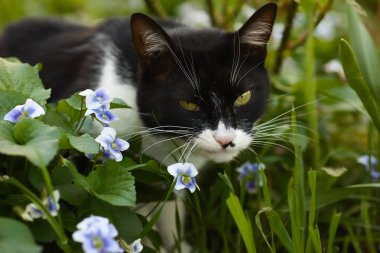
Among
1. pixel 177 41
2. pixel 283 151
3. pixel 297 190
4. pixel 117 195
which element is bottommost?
pixel 283 151

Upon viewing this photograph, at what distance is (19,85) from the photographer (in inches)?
51.6

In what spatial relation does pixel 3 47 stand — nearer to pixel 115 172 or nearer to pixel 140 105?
pixel 140 105

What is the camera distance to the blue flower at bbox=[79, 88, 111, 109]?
1.20 metres

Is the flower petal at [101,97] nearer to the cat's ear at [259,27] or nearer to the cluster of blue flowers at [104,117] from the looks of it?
the cluster of blue flowers at [104,117]

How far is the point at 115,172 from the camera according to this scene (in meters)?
1.19

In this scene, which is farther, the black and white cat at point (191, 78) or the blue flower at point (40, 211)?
the black and white cat at point (191, 78)

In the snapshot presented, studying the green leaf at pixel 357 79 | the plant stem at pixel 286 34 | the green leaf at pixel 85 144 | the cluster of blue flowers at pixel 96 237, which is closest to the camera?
the cluster of blue flowers at pixel 96 237

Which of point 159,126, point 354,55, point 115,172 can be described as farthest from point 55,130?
point 354,55

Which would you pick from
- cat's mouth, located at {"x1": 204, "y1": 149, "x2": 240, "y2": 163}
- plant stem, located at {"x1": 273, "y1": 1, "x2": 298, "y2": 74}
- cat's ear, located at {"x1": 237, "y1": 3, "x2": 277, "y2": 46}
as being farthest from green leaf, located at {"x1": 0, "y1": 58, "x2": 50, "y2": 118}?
plant stem, located at {"x1": 273, "y1": 1, "x2": 298, "y2": 74}

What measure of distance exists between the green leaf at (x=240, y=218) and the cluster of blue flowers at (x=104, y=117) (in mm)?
254

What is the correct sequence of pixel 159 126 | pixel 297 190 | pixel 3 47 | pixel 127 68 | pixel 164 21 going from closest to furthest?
pixel 297 190 < pixel 159 126 < pixel 127 68 < pixel 164 21 < pixel 3 47

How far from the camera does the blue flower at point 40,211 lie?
3.50ft

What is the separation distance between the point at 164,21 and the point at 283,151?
1.98 feet

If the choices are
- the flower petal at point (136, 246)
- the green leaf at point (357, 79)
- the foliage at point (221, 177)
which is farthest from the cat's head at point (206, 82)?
the flower petal at point (136, 246)
